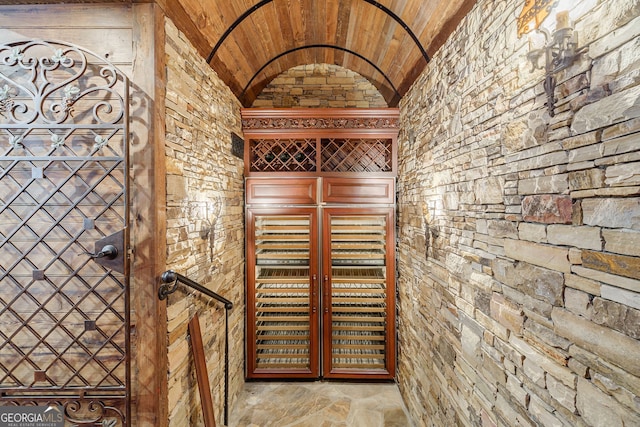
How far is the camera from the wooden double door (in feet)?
9.19

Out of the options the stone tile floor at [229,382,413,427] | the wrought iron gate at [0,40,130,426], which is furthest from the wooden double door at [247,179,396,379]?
the wrought iron gate at [0,40,130,426]

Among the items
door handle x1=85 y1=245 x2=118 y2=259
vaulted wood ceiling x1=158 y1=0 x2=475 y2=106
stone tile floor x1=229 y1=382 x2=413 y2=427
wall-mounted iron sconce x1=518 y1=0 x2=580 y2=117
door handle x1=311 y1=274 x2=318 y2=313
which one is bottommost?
stone tile floor x1=229 y1=382 x2=413 y2=427

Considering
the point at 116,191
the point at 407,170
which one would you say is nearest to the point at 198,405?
the point at 116,191

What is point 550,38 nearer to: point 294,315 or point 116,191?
point 116,191

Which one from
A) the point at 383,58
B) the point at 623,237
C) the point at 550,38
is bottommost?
the point at 623,237

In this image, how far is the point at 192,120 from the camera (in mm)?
1737

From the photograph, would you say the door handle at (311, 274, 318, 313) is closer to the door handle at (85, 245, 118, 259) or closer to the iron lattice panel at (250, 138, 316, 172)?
the iron lattice panel at (250, 138, 316, 172)

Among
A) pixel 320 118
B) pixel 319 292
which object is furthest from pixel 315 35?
pixel 319 292

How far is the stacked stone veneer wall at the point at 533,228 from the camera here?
708 millimetres

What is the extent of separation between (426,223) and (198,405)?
84.0 inches

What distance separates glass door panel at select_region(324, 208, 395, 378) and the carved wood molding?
948 millimetres

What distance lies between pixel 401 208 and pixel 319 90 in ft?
6.00

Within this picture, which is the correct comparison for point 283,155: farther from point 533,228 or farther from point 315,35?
point 533,228

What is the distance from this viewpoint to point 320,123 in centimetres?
277
